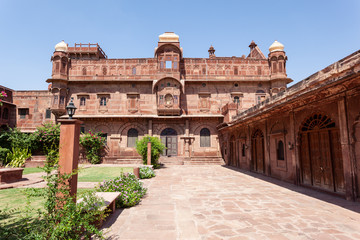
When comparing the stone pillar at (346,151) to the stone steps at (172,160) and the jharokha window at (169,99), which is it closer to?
the stone steps at (172,160)

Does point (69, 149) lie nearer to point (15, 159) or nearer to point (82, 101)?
point (15, 159)

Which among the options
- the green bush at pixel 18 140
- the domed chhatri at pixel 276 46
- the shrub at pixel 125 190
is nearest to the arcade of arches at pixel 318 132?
the shrub at pixel 125 190

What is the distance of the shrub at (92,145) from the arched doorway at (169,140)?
20.2 ft

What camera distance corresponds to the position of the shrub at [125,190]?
5.80 meters

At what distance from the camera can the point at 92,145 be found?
19953 mm

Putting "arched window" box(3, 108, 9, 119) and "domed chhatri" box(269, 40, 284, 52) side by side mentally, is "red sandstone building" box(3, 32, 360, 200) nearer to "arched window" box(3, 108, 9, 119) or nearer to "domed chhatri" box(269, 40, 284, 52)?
"domed chhatri" box(269, 40, 284, 52)

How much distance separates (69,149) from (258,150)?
11.8m

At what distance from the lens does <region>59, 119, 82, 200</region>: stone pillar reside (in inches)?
145

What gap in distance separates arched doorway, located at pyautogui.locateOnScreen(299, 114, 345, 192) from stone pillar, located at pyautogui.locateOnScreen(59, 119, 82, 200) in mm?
8171

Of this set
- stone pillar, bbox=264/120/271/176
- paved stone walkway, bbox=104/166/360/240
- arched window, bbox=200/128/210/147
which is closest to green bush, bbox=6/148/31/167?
paved stone walkway, bbox=104/166/360/240

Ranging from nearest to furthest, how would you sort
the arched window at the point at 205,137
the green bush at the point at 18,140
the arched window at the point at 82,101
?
the green bush at the point at 18,140 < the arched window at the point at 205,137 < the arched window at the point at 82,101

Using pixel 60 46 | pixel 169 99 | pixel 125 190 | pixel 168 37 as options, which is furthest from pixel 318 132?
pixel 60 46

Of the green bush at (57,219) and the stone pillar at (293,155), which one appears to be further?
the stone pillar at (293,155)

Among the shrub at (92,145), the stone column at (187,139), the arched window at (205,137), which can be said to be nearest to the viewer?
the shrub at (92,145)
